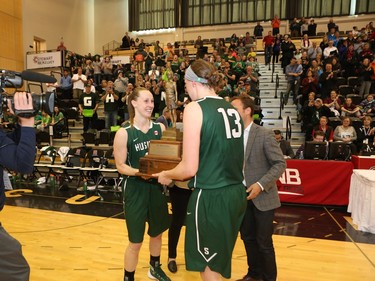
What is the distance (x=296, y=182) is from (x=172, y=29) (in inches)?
717

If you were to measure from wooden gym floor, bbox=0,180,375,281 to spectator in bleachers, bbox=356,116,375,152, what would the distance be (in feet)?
8.02

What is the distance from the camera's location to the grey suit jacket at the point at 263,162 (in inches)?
117

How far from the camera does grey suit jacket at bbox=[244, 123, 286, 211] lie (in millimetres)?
2963

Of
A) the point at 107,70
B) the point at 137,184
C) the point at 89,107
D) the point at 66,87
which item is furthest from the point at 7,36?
the point at 137,184

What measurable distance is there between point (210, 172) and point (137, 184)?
1147 millimetres

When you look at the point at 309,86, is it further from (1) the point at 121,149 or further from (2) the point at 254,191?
(1) the point at 121,149

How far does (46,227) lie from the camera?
5.52 m

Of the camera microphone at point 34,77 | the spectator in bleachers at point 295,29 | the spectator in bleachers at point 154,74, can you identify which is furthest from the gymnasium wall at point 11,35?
the camera microphone at point 34,77

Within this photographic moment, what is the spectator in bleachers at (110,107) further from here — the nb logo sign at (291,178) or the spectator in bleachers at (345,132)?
the spectator in bleachers at (345,132)

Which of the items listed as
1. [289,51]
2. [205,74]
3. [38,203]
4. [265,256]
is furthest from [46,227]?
[289,51]

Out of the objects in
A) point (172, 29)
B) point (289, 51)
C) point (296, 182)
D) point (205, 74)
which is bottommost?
point (296, 182)

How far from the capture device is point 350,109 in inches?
380

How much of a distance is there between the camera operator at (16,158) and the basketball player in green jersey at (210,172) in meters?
0.87

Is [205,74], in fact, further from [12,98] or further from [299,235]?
[299,235]
